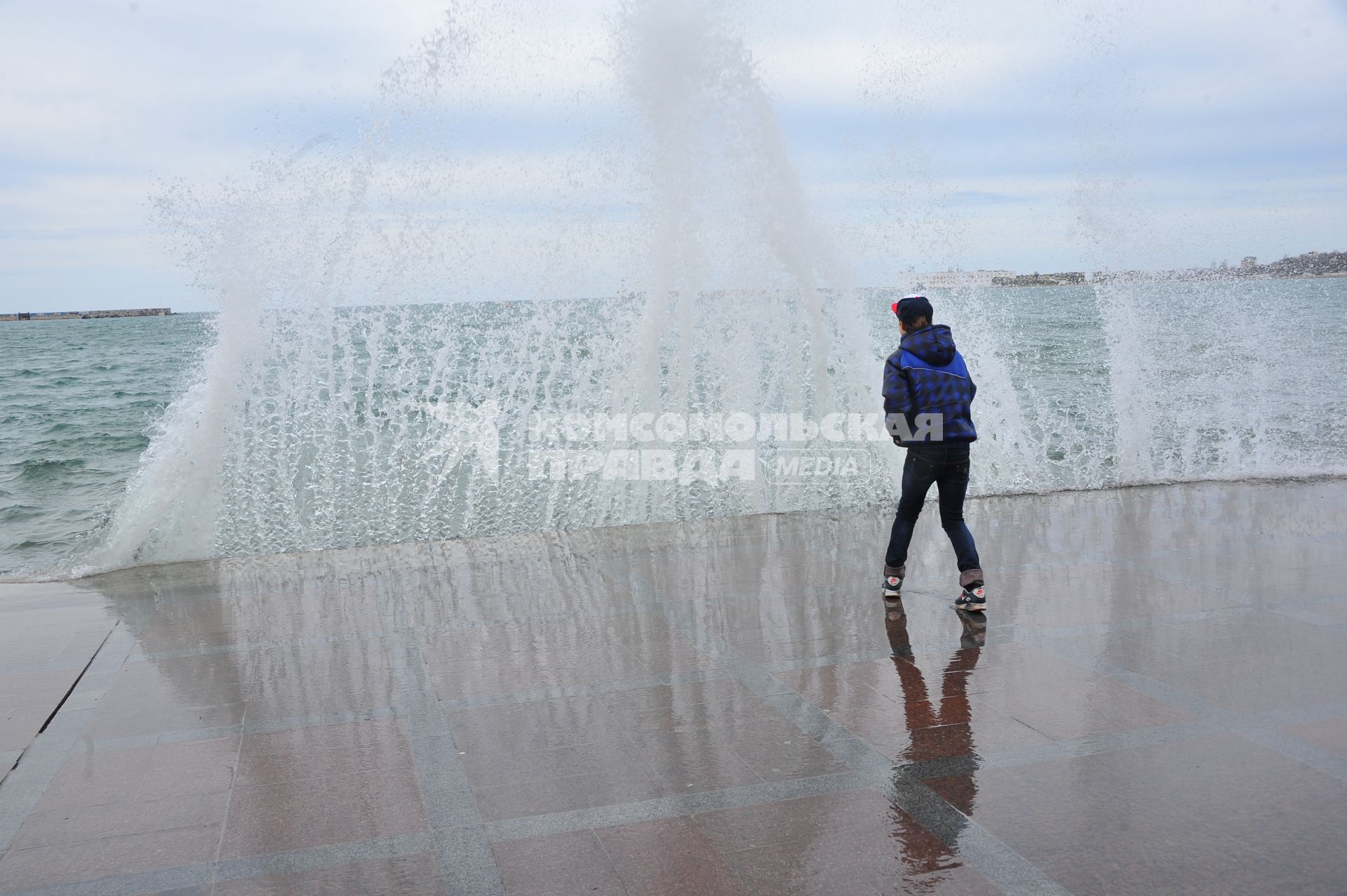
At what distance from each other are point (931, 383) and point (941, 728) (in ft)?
6.79

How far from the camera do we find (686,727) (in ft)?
13.1

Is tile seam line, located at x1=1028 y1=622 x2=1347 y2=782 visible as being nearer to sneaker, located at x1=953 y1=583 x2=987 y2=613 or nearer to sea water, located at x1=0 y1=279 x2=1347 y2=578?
sneaker, located at x1=953 y1=583 x2=987 y2=613

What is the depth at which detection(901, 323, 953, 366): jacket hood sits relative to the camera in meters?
5.41

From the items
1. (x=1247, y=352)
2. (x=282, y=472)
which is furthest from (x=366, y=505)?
(x=1247, y=352)

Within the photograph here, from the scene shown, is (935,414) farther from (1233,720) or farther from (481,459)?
(481,459)

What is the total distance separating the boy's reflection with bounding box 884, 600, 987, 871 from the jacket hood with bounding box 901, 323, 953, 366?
1.35 meters

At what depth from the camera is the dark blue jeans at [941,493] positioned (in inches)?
217

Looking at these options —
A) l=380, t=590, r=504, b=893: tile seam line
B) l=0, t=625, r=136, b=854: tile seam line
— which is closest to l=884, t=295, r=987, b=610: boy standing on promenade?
l=380, t=590, r=504, b=893: tile seam line

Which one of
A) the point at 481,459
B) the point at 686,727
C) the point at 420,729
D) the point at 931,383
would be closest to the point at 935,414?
the point at 931,383

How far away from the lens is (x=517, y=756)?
3.77 metres

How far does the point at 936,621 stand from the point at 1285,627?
1639 mm

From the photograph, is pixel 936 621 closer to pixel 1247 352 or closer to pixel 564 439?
pixel 564 439

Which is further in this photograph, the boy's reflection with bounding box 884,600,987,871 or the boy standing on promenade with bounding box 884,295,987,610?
the boy standing on promenade with bounding box 884,295,987,610

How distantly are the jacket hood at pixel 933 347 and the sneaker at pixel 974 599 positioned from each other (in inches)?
46.2
